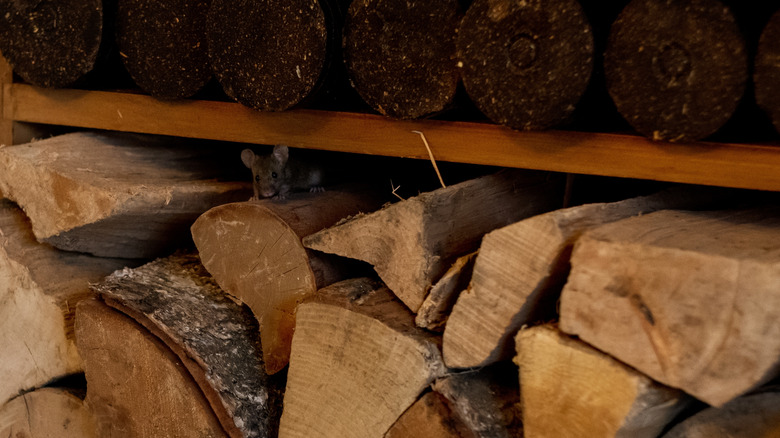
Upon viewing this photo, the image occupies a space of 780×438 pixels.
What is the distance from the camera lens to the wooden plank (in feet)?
6.00

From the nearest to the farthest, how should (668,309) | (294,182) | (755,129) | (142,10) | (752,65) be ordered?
(668,309) < (752,65) < (755,129) < (142,10) < (294,182)

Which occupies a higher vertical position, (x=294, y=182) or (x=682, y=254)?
(x=682, y=254)

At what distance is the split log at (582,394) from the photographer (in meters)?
1.60

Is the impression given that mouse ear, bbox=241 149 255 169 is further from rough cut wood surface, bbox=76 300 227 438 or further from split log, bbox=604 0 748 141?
split log, bbox=604 0 748 141

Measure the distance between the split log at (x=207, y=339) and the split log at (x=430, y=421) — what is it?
555 mm

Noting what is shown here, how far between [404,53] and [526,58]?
1.18 feet

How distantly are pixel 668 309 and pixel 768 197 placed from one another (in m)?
0.94

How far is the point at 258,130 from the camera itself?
2.45 metres

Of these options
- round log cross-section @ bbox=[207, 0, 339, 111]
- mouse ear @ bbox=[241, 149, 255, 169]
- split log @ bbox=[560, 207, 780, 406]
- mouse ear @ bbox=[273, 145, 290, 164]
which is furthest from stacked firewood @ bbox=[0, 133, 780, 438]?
round log cross-section @ bbox=[207, 0, 339, 111]

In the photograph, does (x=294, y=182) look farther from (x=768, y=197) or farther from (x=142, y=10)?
(x=768, y=197)

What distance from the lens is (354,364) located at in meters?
1.98

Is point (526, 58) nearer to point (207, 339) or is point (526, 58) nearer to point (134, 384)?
point (207, 339)

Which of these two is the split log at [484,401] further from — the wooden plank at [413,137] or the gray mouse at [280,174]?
the gray mouse at [280,174]

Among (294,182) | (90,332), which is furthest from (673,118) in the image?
(90,332)
